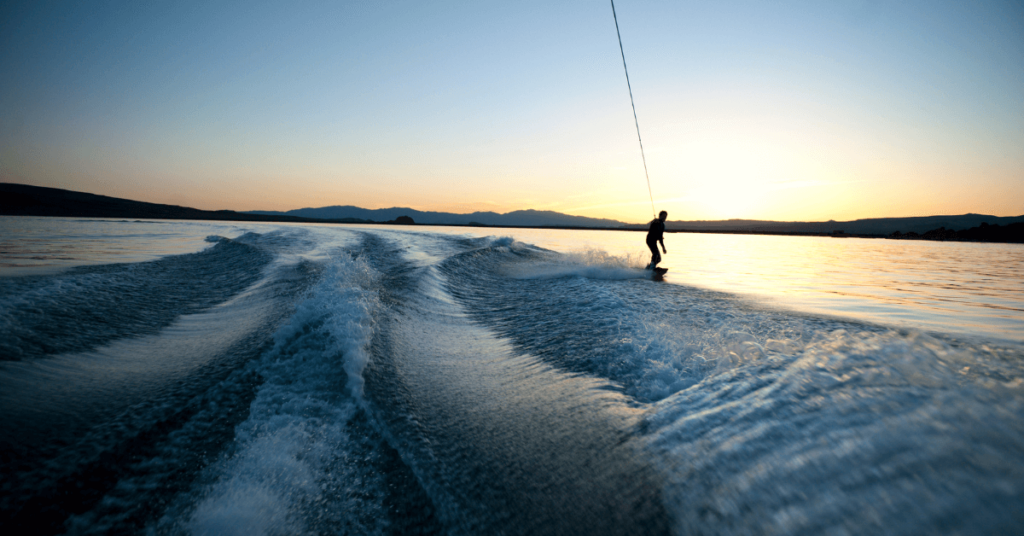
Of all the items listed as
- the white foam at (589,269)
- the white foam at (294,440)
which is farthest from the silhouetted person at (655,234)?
the white foam at (294,440)

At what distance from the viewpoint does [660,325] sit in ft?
15.6

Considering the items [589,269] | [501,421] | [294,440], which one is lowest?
[501,421]

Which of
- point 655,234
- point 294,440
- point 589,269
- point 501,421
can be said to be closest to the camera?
point 294,440

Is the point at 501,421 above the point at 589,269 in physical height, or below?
below

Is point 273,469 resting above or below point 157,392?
below

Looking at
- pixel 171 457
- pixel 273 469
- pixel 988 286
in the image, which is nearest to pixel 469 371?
pixel 273 469

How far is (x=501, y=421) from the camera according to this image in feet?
8.69

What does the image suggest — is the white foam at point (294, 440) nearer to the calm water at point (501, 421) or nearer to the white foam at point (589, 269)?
the calm water at point (501, 421)

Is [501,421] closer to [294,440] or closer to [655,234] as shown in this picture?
[294,440]

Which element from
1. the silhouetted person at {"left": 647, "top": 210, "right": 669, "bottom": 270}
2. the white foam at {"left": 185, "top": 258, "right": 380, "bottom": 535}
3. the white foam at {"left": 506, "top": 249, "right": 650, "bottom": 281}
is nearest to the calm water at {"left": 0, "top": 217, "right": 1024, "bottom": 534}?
the white foam at {"left": 185, "top": 258, "right": 380, "bottom": 535}

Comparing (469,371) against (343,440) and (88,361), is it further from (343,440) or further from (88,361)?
(88,361)

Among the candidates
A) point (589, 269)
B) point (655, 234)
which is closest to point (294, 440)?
point (589, 269)

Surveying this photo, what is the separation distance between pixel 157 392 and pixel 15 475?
0.99 m

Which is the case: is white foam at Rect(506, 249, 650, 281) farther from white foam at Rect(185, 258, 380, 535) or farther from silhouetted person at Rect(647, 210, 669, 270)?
white foam at Rect(185, 258, 380, 535)
